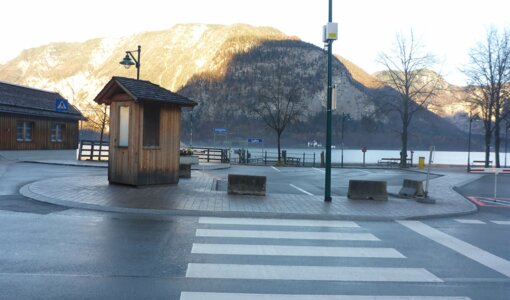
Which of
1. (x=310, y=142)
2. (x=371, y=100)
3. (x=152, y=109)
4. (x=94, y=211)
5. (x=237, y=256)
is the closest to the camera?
(x=237, y=256)

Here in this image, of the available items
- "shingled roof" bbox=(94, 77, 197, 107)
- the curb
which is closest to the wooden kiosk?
"shingled roof" bbox=(94, 77, 197, 107)

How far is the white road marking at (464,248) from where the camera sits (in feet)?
20.9

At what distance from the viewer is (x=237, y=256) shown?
6324 mm

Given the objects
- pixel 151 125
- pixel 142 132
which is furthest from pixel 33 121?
pixel 142 132

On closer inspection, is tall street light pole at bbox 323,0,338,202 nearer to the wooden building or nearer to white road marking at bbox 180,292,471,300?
white road marking at bbox 180,292,471,300

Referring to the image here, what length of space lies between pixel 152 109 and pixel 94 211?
457 cm

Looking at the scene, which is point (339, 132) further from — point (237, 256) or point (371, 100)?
point (237, 256)

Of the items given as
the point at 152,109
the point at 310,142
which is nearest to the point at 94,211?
the point at 152,109

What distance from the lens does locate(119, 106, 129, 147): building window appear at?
532 inches

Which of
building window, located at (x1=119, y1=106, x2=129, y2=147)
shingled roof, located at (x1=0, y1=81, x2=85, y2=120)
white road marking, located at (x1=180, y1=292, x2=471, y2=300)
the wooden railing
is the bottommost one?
white road marking, located at (x1=180, y1=292, x2=471, y2=300)

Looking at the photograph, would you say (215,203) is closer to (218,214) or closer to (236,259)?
(218,214)

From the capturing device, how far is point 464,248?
7.37 meters

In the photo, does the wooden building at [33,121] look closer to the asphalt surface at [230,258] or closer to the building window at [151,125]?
the building window at [151,125]

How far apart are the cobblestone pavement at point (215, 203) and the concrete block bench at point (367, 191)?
307 mm
